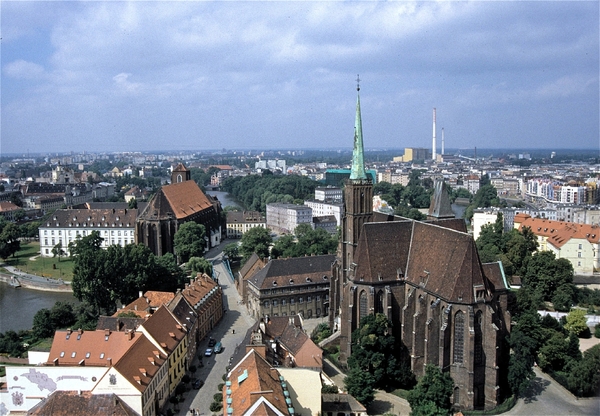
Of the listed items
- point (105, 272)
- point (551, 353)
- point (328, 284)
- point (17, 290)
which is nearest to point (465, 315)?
point (551, 353)

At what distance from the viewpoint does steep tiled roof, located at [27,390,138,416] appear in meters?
37.0

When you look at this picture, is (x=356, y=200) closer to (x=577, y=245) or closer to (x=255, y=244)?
(x=255, y=244)

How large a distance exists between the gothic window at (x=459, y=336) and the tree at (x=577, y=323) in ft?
73.6

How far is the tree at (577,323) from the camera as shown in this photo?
2361 inches

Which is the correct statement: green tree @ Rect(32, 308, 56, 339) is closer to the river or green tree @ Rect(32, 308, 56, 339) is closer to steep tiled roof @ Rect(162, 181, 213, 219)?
the river

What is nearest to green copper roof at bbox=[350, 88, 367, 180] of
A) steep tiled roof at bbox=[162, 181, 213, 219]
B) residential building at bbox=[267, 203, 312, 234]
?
steep tiled roof at bbox=[162, 181, 213, 219]

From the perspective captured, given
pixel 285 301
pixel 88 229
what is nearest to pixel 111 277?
pixel 285 301

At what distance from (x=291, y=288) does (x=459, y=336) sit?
24518mm

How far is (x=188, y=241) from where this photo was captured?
91.4 m

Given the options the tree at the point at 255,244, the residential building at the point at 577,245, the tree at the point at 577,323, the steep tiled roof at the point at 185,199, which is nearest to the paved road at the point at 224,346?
the tree at the point at 255,244

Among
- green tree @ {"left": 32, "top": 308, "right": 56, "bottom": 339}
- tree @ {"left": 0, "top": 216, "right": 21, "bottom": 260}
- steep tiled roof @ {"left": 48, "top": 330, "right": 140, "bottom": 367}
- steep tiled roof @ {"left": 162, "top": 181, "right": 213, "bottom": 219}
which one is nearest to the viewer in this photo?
steep tiled roof @ {"left": 48, "top": 330, "right": 140, "bottom": 367}

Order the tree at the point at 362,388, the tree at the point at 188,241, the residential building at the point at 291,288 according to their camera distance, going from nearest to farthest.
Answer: the tree at the point at 362,388 → the residential building at the point at 291,288 → the tree at the point at 188,241

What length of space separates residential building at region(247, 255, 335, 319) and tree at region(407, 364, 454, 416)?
2425 centimetres

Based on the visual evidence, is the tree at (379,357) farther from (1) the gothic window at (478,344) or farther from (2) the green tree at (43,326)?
(2) the green tree at (43,326)
